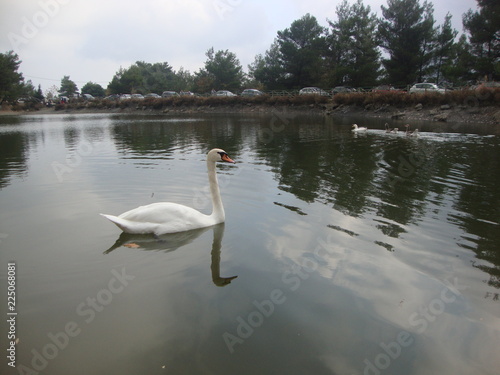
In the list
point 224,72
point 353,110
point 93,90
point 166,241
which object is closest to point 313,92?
point 353,110

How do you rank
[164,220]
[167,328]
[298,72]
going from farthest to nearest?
1. [298,72]
2. [164,220]
3. [167,328]

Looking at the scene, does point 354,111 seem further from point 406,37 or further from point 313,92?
point 406,37

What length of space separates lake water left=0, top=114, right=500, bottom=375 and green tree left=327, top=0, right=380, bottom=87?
181 ft

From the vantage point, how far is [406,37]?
180 ft

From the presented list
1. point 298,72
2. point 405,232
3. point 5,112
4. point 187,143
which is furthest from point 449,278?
point 5,112

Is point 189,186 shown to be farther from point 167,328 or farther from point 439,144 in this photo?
point 439,144

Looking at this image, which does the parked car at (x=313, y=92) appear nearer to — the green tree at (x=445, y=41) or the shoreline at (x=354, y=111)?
the shoreline at (x=354, y=111)

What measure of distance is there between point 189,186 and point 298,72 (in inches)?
2536

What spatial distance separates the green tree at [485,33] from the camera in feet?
138

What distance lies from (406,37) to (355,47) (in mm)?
11084

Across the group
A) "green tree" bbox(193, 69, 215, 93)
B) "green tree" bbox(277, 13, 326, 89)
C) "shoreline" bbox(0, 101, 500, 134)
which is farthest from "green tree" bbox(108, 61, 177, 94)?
"green tree" bbox(277, 13, 326, 89)

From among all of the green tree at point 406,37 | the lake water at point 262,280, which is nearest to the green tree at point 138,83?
the green tree at point 406,37

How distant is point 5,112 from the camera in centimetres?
7662

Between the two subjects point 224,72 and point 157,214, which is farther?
point 224,72
